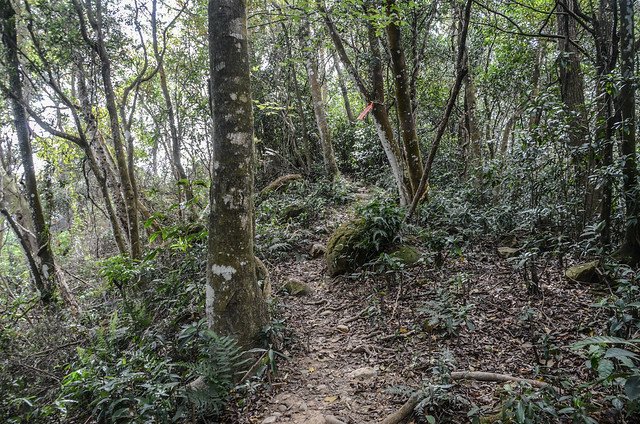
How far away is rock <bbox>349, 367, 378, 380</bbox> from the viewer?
3.88 metres

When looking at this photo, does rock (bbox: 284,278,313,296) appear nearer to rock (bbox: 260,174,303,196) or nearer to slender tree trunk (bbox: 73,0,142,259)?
slender tree trunk (bbox: 73,0,142,259)

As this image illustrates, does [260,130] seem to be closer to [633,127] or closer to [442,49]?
[442,49]

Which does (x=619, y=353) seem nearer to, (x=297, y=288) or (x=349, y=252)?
(x=349, y=252)

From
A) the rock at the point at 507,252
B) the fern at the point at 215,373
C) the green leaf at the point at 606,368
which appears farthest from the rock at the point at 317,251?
the green leaf at the point at 606,368

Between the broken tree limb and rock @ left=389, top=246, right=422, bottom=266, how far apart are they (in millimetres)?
2956

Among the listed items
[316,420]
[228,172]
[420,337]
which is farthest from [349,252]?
[316,420]

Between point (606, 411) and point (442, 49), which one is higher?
point (442, 49)

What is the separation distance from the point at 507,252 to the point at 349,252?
2.50m

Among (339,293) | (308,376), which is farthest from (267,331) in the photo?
(339,293)

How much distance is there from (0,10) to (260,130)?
784 centimetres

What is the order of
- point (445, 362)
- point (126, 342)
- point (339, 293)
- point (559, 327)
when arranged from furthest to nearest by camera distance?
1. point (339, 293)
2. point (126, 342)
3. point (559, 327)
4. point (445, 362)

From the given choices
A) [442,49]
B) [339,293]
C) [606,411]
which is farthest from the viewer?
[442,49]

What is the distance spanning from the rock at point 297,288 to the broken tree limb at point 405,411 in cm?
335

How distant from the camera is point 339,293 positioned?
20.0 ft
